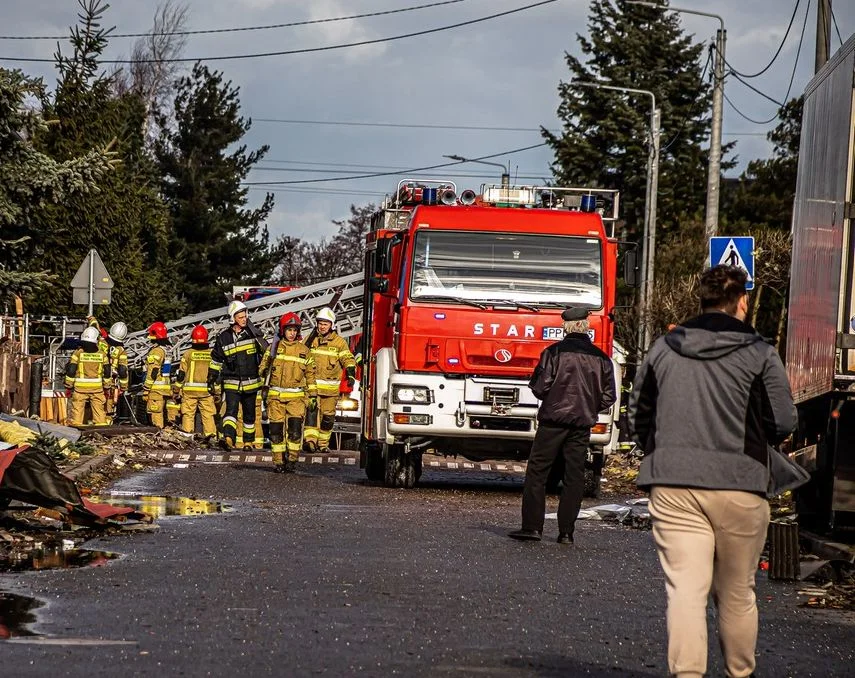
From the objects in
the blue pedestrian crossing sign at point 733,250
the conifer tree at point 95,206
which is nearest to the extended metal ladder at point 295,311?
the conifer tree at point 95,206

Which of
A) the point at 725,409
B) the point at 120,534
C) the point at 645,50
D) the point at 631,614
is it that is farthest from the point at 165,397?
the point at 645,50

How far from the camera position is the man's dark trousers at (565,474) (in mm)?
12305

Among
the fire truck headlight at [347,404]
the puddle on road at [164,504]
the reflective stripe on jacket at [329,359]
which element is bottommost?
the puddle on road at [164,504]

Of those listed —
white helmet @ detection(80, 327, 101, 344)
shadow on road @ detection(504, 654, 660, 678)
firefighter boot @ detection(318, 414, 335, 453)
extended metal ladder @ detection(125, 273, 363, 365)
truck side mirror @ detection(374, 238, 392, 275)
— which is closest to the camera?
shadow on road @ detection(504, 654, 660, 678)

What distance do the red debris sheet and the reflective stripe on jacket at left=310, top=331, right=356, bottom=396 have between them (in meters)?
9.08

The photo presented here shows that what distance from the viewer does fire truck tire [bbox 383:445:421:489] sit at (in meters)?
17.5

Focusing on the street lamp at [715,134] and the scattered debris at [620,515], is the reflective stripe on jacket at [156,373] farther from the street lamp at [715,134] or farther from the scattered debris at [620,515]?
the scattered debris at [620,515]

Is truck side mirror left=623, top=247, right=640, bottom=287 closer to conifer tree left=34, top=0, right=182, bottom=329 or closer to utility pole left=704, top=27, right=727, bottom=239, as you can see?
utility pole left=704, top=27, right=727, bottom=239

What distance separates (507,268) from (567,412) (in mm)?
4343

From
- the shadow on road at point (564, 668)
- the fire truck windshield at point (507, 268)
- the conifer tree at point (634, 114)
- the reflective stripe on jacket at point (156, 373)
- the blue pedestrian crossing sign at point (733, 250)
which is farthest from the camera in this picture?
the conifer tree at point (634, 114)

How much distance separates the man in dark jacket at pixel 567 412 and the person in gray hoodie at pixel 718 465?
6.08 metres

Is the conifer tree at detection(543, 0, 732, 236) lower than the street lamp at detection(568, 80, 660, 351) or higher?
higher

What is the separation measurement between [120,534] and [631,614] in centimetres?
445

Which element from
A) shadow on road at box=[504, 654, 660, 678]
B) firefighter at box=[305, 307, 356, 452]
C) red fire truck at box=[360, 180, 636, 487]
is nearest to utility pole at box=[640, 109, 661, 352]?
firefighter at box=[305, 307, 356, 452]
